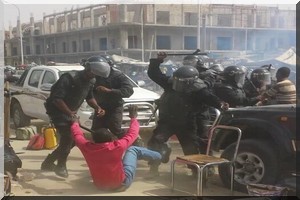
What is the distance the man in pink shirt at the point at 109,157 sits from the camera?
4625 mm

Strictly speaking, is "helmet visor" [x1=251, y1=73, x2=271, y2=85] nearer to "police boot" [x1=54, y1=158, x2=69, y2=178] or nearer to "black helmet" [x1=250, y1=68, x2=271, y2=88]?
"black helmet" [x1=250, y1=68, x2=271, y2=88]

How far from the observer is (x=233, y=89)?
5.96 meters

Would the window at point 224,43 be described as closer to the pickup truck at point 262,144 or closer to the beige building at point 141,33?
the beige building at point 141,33

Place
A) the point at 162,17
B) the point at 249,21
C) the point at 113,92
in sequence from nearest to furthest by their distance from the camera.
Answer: the point at 113,92
the point at 249,21
the point at 162,17

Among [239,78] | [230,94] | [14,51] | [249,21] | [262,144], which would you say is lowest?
[262,144]

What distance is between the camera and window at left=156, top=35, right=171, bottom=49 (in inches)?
1873

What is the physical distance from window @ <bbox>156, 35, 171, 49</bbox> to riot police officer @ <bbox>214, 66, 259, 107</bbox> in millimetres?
41487

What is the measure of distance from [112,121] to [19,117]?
14.9 feet

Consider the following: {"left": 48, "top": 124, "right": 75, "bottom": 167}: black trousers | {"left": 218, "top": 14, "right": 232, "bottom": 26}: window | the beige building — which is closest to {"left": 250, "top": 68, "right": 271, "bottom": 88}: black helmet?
{"left": 48, "top": 124, "right": 75, "bottom": 167}: black trousers

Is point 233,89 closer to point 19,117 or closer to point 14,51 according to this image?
point 19,117

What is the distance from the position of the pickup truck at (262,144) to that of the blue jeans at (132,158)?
0.74 m

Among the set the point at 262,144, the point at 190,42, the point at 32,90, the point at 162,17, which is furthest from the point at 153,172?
the point at 190,42

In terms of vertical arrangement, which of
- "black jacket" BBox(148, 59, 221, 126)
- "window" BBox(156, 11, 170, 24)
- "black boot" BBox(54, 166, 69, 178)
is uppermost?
"window" BBox(156, 11, 170, 24)

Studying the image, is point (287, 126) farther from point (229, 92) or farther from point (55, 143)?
point (55, 143)
